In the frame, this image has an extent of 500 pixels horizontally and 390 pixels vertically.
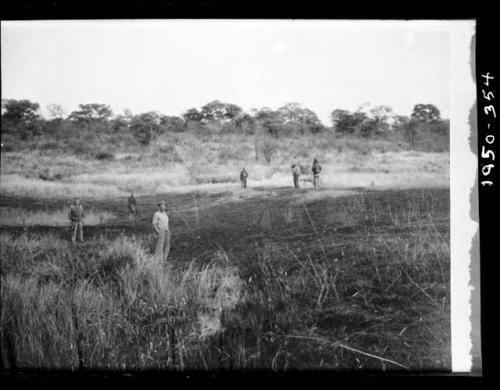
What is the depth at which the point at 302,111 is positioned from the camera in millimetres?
3568

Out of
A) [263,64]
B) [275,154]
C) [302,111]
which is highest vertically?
[263,64]

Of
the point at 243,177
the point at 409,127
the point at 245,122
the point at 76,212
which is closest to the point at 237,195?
the point at 243,177

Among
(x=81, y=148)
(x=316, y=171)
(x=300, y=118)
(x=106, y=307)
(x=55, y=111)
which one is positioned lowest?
(x=106, y=307)

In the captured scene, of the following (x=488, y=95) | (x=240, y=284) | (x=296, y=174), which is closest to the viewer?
(x=488, y=95)

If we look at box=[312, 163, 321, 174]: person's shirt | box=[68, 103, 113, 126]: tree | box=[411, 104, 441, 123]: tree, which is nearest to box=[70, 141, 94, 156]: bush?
box=[68, 103, 113, 126]: tree

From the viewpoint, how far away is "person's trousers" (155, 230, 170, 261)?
3547mm

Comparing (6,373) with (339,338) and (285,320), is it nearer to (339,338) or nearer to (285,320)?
(285,320)

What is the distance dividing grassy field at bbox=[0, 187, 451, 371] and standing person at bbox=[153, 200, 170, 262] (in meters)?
0.07

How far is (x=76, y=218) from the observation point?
3.58 metres

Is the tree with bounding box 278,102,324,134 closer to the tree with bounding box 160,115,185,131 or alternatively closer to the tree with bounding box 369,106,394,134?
the tree with bounding box 369,106,394,134

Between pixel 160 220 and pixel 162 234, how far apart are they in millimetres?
131

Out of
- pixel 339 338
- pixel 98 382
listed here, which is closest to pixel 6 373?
pixel 98 382

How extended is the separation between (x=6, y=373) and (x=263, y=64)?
3617 millimetres

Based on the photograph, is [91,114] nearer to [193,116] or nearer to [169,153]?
[169,153]
